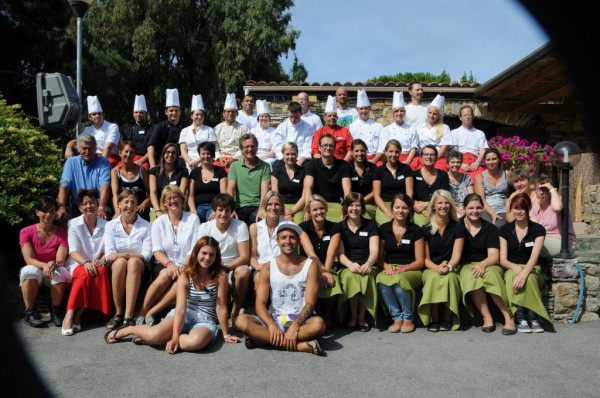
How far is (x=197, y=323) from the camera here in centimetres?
546

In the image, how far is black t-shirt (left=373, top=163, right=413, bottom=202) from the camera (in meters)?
7.46

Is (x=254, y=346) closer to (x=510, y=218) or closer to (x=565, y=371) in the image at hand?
(x=565, y=371)

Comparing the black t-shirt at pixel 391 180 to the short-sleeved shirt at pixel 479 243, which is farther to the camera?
the black t-shirt at pixel 391 180

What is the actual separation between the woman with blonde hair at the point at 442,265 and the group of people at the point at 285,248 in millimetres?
14

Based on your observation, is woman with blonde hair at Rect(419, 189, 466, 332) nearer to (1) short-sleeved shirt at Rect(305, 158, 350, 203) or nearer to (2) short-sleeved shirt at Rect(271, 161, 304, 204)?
(1) short-sleeved shirt at Rect(305, 158, 350, 203)

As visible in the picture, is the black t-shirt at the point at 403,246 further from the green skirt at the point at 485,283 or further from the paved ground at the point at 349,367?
the paved ground at the point at 349,367

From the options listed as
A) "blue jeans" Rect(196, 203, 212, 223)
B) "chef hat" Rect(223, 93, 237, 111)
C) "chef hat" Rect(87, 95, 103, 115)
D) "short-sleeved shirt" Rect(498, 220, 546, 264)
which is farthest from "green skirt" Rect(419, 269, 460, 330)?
"chef hat" Rect(87, 95, 103, 115)

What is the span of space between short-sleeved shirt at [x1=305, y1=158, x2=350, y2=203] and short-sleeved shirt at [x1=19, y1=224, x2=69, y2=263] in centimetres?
291

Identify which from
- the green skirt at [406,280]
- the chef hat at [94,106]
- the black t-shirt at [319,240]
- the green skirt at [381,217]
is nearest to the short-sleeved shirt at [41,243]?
the black t-shirt at [319,240]

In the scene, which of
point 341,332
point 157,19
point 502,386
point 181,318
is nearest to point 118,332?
point 181,318

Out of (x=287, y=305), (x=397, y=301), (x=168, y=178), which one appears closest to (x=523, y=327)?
(x=397, y=301)

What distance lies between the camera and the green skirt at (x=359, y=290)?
6062mm

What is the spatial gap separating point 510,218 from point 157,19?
Result: 16998mm

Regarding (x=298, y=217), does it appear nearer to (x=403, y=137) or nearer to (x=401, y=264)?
(x=401, y=264)
